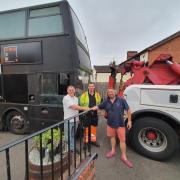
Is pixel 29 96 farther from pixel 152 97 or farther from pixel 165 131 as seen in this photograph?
pixel 165 131

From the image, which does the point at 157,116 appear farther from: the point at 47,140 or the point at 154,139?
the point at 47,140

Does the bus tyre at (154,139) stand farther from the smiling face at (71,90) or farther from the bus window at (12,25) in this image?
the bus window at (12,25)

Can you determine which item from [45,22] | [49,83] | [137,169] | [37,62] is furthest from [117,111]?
[45,22]

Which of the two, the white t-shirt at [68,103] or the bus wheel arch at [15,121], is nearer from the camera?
the white t-shirt at [68,103]

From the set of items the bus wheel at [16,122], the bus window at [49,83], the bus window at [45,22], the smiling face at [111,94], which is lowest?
the bus wheel at [16,122]

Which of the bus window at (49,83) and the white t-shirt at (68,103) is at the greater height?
the bus window at (49,83)

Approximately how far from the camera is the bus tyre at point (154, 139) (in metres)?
3.68

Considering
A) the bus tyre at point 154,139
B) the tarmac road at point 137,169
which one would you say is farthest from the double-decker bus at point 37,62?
the bus tyre at point 154,139

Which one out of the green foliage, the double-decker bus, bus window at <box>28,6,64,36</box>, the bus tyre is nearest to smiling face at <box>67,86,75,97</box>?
the double-decker bus

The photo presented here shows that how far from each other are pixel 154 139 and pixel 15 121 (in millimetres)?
4224

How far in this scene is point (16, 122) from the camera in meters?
5.57

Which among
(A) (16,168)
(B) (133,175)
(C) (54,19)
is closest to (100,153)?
(B) (133,175)

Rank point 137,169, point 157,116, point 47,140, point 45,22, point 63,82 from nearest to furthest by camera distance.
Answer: point 47,140 < point 137,169 < point 157,116 < point 63,82 < point 45,22

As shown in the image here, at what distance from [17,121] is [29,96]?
0.97 meters
